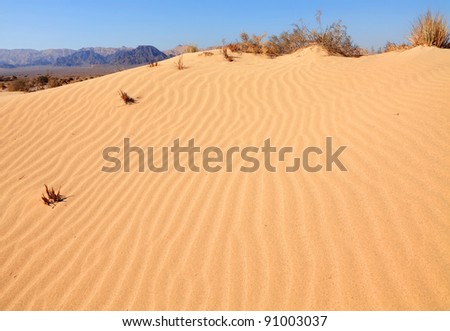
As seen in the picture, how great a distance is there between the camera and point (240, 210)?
3113mm

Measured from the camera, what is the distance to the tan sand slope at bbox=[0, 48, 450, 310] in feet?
7.73

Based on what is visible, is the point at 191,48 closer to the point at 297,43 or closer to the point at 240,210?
the point at 297,43

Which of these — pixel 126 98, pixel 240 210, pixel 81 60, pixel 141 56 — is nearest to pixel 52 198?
pixel 240 210

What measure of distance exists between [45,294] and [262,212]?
1.90 metres

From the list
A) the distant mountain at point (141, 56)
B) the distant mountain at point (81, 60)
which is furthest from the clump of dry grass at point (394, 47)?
the distant mountain at point (81, 60)

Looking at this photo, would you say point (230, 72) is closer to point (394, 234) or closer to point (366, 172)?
point (366, 172)

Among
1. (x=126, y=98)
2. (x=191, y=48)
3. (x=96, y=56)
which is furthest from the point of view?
(x=96, y=56)

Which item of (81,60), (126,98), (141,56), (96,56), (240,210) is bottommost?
(240,210)

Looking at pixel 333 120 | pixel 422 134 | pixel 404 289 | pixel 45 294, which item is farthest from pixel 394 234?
pixel 45 294

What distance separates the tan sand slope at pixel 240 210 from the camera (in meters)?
2.36

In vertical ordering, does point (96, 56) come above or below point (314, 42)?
above

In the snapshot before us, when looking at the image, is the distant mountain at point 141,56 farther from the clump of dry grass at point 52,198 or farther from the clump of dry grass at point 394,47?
the clump of dry grass at point 52,198

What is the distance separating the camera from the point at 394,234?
256 centimetres

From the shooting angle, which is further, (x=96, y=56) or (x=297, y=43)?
(x=96, y=56)
